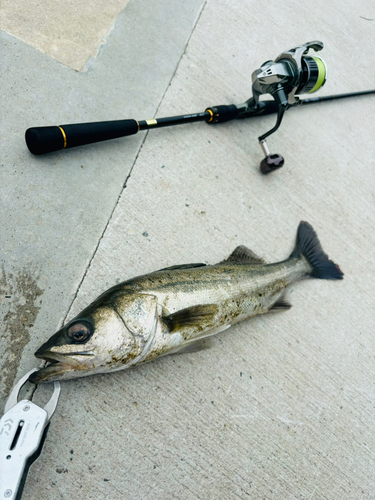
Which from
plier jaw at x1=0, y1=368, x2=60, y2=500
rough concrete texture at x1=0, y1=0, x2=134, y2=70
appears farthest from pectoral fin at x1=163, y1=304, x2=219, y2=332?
rough concrete texture at x1=0, y1=0, x2=134, y2=70

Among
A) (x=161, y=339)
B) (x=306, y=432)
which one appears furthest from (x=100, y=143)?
(x=306, y=432)

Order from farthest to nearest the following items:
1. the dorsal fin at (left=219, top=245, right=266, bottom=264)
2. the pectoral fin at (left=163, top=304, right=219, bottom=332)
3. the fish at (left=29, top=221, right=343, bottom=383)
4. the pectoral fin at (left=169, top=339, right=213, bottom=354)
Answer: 1. the dorsal fin at (left=219, top=245, right=266, bottom=264)
2. the pectoral fin at (left=169, top=339, right=213, bottom=354)
3. the pectoral fin at (left=163, top=304, right=219, bottom=332)
4. the fish at (left=29, top=221, right=343, bottom=383)

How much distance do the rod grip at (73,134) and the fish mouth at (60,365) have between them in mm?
1224

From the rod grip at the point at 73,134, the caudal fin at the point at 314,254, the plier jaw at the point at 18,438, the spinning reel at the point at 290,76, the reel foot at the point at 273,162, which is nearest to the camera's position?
the plier jaw at the point at 18,438

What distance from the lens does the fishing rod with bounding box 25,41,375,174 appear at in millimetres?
2258

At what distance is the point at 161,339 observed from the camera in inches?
75.0

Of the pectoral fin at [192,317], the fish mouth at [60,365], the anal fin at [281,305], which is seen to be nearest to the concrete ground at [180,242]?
the anal fin at [281,305]

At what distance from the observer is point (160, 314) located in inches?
74.8

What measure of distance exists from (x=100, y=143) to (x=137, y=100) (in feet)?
1.66

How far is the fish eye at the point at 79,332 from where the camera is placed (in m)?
1.71

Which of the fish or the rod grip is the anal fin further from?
the rod grip

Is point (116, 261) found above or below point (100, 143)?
below

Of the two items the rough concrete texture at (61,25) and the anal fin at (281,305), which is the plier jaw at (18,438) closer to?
the anal fin at (281,305)

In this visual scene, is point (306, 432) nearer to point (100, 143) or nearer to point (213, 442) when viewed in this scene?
point (213, 442)
